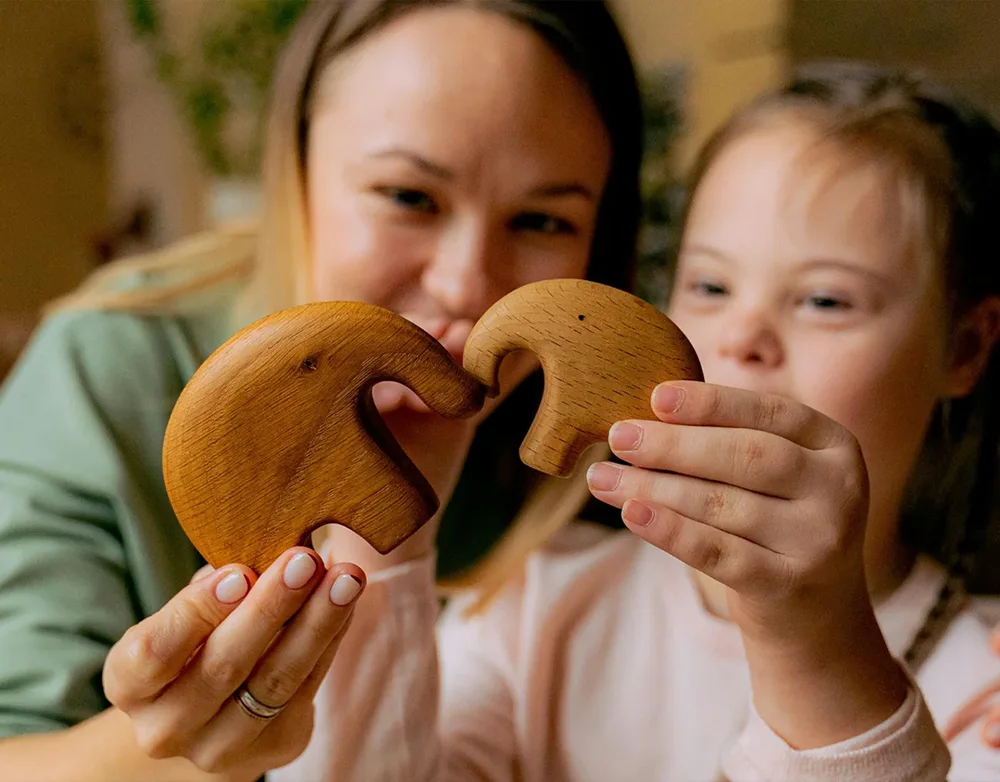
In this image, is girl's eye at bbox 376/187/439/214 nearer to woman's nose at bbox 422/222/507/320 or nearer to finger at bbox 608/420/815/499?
woman's nose at bbox 422/222/507/320

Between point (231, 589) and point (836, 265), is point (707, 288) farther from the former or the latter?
point (231, 589)

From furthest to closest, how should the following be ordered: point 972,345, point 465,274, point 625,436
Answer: point 972,345, point 465,274, point 625,436

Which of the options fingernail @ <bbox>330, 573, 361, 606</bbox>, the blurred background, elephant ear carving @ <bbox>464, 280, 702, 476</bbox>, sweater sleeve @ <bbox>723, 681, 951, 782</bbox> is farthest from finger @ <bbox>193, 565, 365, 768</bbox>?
the blurred background

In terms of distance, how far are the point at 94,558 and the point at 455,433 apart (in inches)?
8.5

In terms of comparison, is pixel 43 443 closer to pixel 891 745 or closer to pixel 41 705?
pixel 41 705

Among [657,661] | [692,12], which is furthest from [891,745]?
[692,12]

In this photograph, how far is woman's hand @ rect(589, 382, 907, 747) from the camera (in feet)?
1.08

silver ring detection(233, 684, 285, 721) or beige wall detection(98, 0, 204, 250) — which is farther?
beige wall detection(98, 0, 204, 250)

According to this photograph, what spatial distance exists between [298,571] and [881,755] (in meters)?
0.27

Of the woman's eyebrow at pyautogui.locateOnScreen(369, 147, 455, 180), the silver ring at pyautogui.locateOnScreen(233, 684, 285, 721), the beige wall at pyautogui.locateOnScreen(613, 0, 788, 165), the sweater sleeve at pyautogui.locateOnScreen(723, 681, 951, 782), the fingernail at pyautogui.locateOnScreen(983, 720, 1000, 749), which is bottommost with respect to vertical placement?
the fingernail at pyautogui.locateOnScreen(983, 720, 1000, 749)

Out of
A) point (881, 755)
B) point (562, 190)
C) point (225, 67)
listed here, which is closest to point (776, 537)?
point (881, 755)

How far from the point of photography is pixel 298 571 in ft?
1.07

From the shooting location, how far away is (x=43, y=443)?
0.51 meters

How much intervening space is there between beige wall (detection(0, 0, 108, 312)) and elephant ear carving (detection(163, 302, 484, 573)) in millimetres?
354
